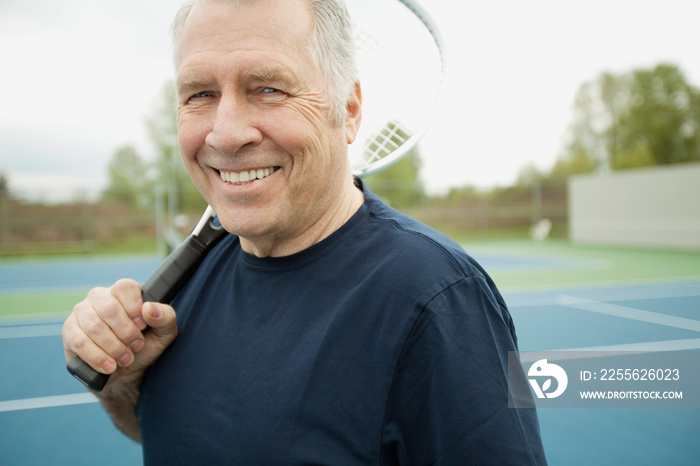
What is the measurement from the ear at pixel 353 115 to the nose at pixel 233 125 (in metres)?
0.26

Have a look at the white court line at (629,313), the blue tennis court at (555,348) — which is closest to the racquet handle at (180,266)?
the blue tennis court at (555,348)

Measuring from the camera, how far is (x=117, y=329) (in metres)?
1.36

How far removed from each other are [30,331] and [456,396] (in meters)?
7.10

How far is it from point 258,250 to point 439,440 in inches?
24.4

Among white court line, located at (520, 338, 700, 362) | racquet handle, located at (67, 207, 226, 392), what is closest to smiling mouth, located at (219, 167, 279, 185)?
racquet handle, located at (67, 207, 226, 392)

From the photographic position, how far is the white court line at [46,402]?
13.3ft

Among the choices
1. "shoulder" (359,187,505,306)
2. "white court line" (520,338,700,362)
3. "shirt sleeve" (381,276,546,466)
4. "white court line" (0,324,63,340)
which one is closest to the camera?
"shirt sleeve" (381,276,546,466)

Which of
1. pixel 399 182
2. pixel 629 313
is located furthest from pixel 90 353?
pixel 399 182

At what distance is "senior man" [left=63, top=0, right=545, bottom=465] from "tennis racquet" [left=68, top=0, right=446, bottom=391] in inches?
19.1

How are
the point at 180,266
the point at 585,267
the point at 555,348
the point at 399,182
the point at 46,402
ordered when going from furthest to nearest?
the point at 399,182, the point at 585,267, the point at 555,348, the point at 46,402, the point at 180,266

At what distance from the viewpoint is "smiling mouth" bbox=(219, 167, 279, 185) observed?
1.23 meters

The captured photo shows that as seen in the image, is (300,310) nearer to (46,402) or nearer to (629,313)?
(46,402)

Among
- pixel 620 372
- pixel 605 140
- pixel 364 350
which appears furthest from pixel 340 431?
pixel 605 140

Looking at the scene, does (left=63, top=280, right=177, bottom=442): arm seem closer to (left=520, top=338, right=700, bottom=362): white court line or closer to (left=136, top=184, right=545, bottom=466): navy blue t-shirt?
(left=136, top=184, right=545, bottom=466): navy blue t-shirt
